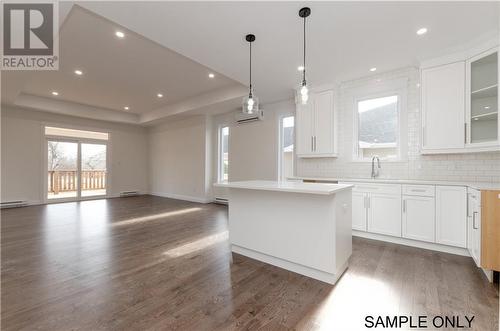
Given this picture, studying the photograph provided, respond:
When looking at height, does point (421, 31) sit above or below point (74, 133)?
above

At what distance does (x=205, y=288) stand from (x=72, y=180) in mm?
7734

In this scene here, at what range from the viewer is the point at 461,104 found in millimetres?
3068

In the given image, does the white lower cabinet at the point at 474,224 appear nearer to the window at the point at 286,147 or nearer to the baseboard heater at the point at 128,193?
the window at the point at 286,147

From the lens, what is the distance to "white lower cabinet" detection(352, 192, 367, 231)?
3570mm

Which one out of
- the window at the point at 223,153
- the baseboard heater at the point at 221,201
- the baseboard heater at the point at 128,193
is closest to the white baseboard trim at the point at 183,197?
the baseboard heater at the point at 221,201

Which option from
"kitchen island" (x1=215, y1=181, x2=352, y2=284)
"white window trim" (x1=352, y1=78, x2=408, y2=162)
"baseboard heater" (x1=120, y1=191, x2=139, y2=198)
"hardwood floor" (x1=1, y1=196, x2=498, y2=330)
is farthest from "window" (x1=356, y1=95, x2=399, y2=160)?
"baseboard heater" (x1=120, y1=191, x2=139, y2=198)

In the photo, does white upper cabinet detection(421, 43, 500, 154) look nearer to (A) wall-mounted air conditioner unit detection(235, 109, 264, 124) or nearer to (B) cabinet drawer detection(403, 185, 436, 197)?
(B) cabinet drawer detection(403, 185, 436, 197)

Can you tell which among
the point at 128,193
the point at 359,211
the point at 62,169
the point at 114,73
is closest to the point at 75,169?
the point at 62,169

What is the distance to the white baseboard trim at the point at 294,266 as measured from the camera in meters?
2.24

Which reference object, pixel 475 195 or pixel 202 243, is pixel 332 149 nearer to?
pixel 475 195

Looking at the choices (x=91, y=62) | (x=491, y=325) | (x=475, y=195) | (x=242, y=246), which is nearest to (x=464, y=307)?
(x=491, y=325)

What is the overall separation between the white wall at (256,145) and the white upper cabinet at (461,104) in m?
2.70

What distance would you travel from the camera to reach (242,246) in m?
2.88

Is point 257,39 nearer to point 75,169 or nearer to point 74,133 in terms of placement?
point 74,133
